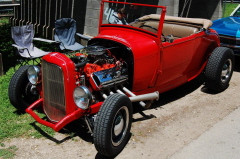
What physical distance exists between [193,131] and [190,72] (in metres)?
1.53

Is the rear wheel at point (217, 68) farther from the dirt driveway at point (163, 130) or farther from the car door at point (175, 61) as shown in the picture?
the car door at point (175, 61)

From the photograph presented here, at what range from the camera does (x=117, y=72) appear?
4.25 m

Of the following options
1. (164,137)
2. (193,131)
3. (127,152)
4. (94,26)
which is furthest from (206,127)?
(94,26)

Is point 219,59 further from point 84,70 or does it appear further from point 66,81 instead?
point 66,81

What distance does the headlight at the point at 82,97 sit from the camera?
360cm

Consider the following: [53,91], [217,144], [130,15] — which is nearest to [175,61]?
[130,15]

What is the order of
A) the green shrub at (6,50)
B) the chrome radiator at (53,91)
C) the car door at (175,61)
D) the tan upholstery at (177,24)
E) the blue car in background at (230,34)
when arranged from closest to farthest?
1. the chrome radiator at (53,91)
2. the car door at (175,61)
3. the tan upholstery at (177,24)
4. the blue car in background at (230,34)
5. the green shrub at (6,50)

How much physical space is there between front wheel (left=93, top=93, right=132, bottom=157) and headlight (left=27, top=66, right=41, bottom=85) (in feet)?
3.82

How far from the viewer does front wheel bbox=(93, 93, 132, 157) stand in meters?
3.46

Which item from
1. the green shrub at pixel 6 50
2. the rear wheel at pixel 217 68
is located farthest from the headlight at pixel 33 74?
the rear wheel at pixel 217 68

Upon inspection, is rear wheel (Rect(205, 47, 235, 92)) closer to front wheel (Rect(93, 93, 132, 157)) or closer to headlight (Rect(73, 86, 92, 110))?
front wheel (Rect(93, 93, 132, 157))

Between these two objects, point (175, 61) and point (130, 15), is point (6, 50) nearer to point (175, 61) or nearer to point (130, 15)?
point (130, 15)

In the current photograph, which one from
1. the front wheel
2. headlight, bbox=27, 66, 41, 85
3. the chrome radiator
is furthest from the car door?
headlight, bbox=27, 66, 41, 85

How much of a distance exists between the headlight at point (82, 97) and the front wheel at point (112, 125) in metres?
0.20
